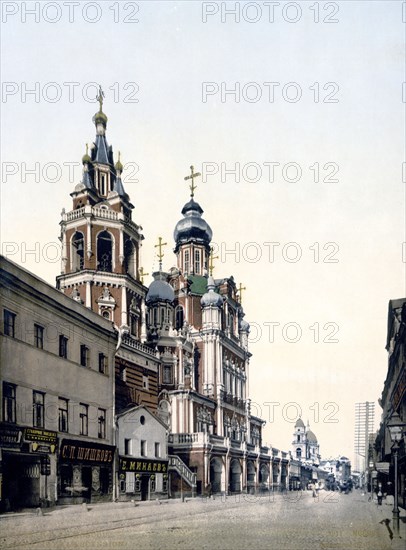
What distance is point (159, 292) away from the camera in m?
65.6

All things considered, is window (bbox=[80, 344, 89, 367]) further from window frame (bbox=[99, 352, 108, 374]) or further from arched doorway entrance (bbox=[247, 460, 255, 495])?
arched doorway entrance (bbox=[247, 460, 255, 495])

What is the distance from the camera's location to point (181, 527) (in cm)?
2478

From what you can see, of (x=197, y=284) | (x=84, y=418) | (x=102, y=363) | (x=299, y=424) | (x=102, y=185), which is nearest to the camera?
(x=84, y=418)

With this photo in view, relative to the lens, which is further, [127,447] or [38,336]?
[127,447]

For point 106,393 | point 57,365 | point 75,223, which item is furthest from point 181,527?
point 75,223

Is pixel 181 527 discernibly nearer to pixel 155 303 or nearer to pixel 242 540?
pixel 242 540

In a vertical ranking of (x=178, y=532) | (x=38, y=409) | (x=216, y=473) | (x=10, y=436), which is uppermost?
(x=38, y=409)

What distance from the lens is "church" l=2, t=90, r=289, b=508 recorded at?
4353 centimetres

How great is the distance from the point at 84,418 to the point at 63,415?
8.56 feet

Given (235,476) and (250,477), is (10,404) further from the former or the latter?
(250,477)

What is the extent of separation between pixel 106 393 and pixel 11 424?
1090 centimetres

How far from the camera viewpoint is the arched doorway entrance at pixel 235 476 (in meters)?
63.8

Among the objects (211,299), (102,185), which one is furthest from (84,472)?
(211,299)

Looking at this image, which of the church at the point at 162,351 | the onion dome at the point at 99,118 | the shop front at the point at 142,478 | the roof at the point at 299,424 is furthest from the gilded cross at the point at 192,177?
the roof at the point at 299,424
